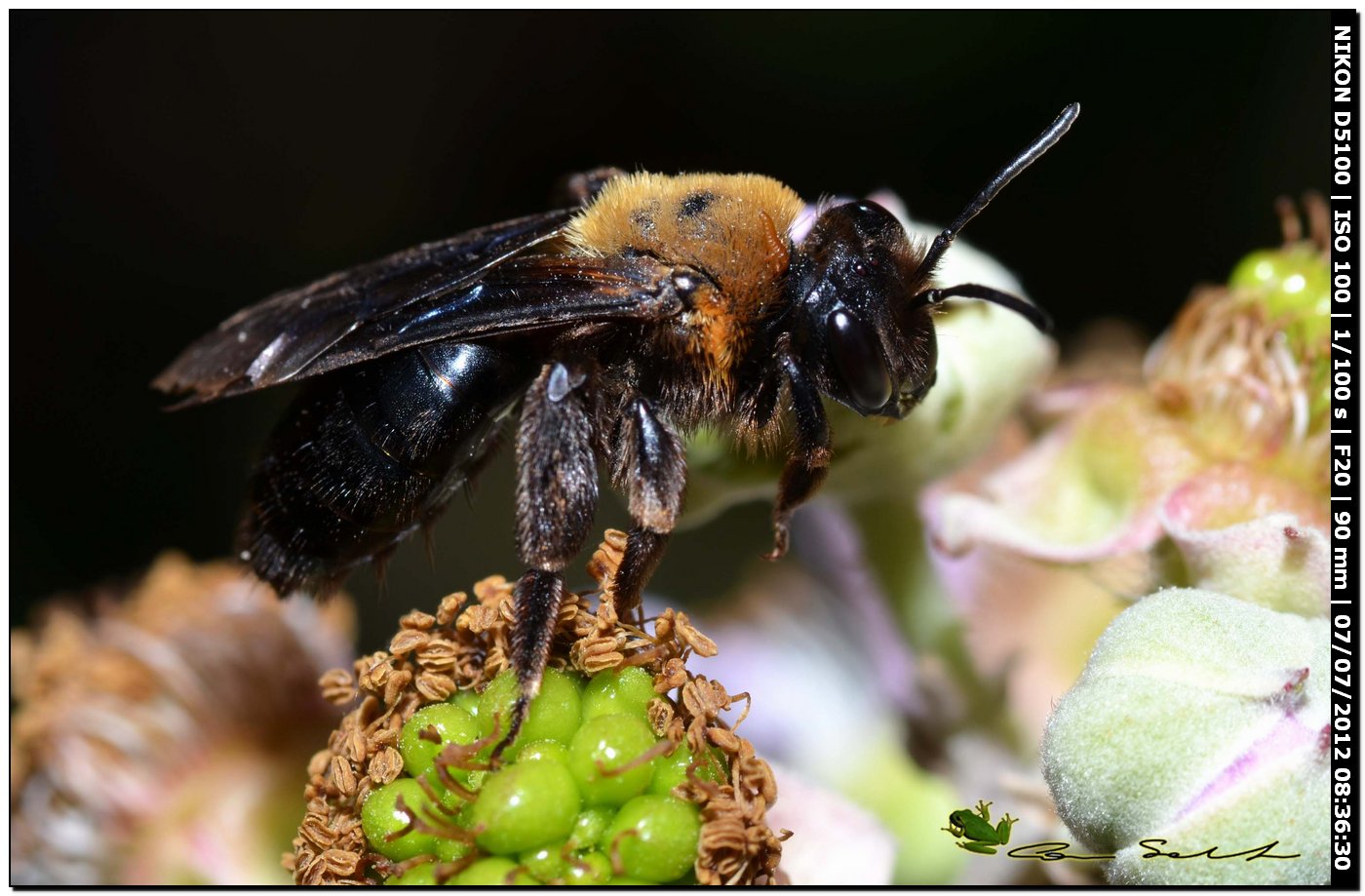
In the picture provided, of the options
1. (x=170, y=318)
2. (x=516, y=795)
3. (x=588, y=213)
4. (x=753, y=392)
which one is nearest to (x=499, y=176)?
(x=170, y=318)

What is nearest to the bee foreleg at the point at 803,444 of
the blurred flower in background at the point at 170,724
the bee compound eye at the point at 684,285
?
the bee compound eye at the point at 684,285

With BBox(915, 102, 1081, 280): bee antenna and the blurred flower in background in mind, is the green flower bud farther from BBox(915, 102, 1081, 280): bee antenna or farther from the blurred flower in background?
the blurred flower in background

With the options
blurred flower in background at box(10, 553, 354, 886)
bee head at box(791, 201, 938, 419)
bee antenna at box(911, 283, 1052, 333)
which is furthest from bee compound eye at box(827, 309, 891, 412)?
blurred flower in background at box(10, 553, 354, 886)

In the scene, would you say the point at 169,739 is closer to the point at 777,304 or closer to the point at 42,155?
the point at 42,155

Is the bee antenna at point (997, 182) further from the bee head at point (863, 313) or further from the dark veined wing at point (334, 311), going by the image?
the dark veined wing at point (334, 311)

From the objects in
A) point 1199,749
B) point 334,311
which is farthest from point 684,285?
point 1199,749
